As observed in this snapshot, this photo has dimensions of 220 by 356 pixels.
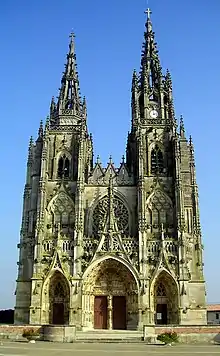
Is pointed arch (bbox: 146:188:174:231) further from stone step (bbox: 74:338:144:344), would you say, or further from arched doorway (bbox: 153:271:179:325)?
stone step (bbox: 74:338:144:344)

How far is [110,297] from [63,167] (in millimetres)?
12369

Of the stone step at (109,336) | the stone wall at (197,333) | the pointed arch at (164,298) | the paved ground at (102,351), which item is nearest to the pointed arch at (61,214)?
the pointed arch at (164,298)

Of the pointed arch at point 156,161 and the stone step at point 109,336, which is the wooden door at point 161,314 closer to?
the stone step at point 109,336

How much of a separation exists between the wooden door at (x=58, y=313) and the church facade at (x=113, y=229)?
77 millimetres

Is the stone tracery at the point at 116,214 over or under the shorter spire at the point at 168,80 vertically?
under

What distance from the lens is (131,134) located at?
42.6 m

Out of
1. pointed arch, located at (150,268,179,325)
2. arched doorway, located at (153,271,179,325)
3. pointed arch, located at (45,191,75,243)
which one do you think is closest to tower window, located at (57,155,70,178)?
pointed arch, located at (45,191,75,243)

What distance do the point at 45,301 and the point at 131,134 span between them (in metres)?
18.4

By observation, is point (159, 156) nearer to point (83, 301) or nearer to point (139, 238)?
point (139, 238)

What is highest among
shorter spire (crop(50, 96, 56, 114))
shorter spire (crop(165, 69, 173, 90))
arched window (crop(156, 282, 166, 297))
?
shorter spire (crop(165, 69, 173, 90))

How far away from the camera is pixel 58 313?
111 ft

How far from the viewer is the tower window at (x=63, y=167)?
38.7 m

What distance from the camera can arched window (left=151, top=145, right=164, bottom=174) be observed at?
1515 inches

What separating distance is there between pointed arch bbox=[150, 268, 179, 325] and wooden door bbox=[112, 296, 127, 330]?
2.63m
